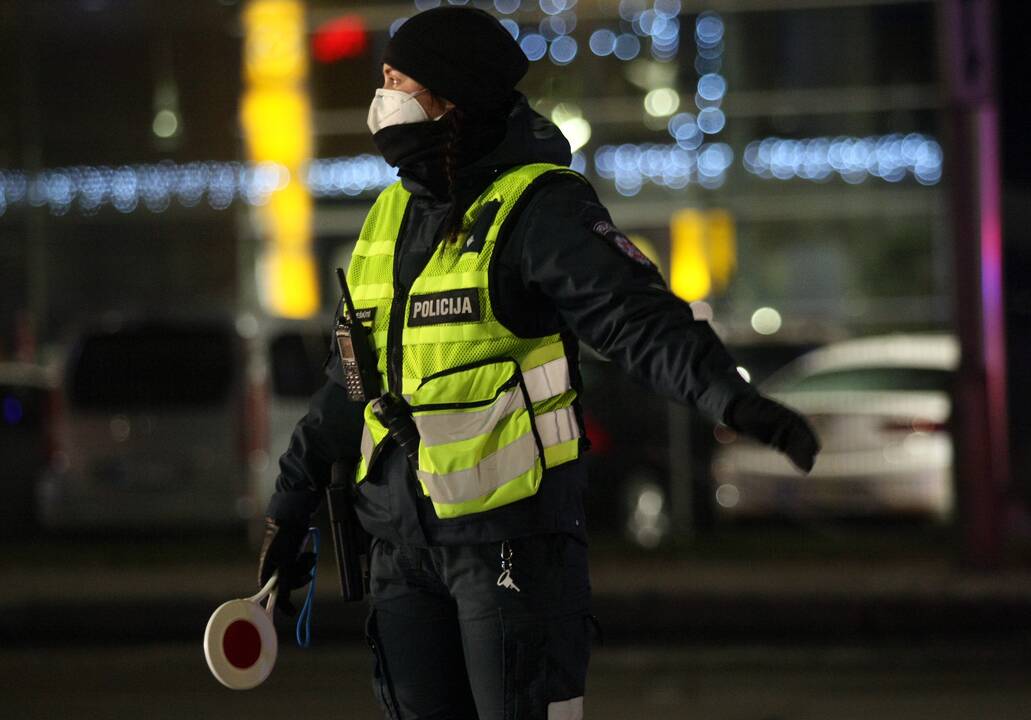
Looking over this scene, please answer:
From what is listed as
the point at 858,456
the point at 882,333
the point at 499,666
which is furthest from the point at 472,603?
the point at 882,333

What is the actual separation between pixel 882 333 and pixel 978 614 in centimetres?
622

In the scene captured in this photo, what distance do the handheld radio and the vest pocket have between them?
0.18m

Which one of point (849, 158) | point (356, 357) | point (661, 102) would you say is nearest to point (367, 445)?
point (356, 357)

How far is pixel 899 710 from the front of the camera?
25.0ft

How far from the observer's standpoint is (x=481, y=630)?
327 cm

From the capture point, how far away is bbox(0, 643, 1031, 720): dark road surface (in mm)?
7684

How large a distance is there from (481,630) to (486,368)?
1.54 ft

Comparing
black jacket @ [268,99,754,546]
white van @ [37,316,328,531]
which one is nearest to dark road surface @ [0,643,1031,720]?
white van @ [37,316,328,531]

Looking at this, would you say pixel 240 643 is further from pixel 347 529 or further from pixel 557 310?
pixel 557 310

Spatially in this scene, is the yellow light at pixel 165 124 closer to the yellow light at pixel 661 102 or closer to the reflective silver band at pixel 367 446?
the yellow light at pixel 661 102

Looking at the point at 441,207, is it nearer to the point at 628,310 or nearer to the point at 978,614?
the point at 628,310

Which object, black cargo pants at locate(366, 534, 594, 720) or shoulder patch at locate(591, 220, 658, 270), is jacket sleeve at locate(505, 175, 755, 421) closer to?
shoulder patch at locate(591, 220, 658, 270)

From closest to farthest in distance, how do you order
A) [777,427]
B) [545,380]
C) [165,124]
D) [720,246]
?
[777,427], [545,380], [720,246], [165,124]

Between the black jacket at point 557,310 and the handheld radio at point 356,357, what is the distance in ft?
0.38
